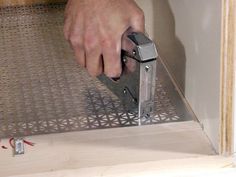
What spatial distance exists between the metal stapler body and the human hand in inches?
0.6

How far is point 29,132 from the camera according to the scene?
596 mm

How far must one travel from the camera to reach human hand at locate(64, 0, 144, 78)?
0.58 m

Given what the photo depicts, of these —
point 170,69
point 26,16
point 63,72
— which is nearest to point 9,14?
point 26,16

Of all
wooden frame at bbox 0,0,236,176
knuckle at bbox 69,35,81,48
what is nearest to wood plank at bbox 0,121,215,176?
wooden frame at bbox 0,0,236,176

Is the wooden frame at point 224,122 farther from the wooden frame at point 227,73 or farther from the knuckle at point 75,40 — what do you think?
the knuckle at point 75,40

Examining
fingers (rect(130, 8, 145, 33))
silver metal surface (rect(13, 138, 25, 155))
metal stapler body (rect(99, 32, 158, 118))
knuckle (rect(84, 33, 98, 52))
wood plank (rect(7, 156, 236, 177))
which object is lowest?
wood plank (rect(7, 156, 236, 177))

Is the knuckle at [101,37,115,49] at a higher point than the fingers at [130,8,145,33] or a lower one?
lower

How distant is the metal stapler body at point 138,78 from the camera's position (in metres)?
0.55

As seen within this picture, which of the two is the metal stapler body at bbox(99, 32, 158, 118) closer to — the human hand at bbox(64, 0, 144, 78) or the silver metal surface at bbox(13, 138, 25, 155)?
the human hand at bbox(64, 0, 144, 78)

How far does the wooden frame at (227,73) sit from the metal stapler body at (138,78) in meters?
0.09

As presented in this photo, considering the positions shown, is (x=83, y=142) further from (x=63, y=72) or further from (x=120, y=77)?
(x=63, y=72)

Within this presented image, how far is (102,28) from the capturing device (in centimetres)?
59

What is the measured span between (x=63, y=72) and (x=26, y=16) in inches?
10.5

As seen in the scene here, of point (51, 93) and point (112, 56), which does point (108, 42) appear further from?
point (51, 93)
